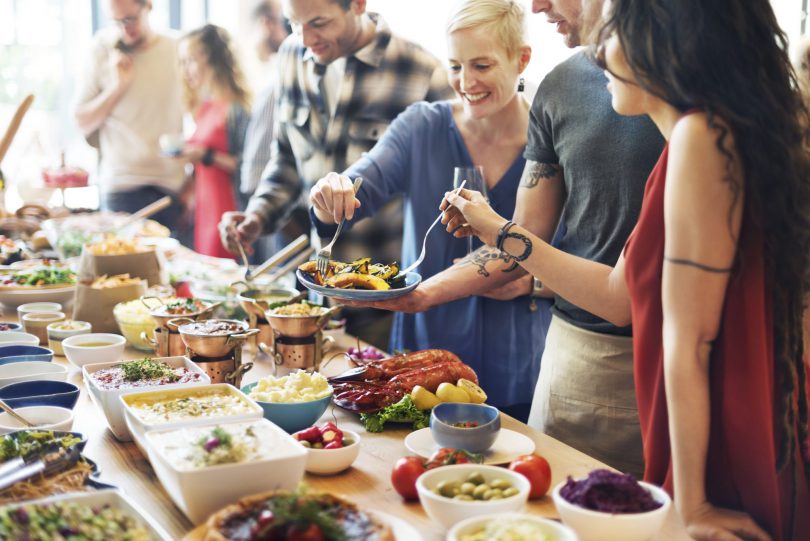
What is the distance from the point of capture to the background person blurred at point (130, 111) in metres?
6.57

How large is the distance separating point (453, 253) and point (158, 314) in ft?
3.49

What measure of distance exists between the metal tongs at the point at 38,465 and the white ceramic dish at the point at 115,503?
137mm

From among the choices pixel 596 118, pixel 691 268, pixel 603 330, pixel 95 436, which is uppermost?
pixel 596 118

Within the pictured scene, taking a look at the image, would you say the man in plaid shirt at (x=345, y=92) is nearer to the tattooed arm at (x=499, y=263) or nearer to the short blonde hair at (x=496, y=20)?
the short blonde hair at (x=496, y=20)

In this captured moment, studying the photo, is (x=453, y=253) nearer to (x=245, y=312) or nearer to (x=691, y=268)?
(x=245, y=312)

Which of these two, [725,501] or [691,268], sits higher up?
[691,268]

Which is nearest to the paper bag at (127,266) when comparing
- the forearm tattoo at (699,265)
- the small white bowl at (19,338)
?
the small white bowl at (19,338)

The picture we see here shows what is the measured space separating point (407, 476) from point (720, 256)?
71 cm

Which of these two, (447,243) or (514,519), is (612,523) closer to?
(514,519)

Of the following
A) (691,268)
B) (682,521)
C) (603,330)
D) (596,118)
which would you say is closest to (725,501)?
(682,521)

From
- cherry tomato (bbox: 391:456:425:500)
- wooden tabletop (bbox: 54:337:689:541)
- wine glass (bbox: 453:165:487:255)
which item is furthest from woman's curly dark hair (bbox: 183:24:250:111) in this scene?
cherry tomato (bbox: 391:456:425:500)

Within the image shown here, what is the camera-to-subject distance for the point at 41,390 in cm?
207

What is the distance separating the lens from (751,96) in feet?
5.21

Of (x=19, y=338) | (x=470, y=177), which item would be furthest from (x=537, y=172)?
(x=19, y=338)
